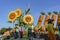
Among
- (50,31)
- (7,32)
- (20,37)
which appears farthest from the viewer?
(7,32)

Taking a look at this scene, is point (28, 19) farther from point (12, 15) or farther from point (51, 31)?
point (51, 31)

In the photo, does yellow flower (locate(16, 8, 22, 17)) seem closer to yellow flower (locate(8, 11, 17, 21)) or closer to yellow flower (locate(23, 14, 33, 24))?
yellow flower (locate(8, 11, 17, 21))

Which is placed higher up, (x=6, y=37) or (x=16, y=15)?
(x=16, y=15)

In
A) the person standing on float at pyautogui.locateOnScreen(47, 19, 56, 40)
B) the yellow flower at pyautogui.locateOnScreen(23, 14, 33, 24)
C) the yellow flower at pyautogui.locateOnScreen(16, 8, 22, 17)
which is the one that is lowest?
the person standing on float at pyautogui.locateOnScreen(47, 19, 56, 40)

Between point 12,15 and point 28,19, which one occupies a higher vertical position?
point 12,15

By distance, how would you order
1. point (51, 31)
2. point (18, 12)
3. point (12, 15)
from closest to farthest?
point (51, 31)
point (12, 15)
point (18, 12)

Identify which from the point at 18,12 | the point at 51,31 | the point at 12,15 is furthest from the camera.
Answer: the point at 18,12

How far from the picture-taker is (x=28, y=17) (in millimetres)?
7488

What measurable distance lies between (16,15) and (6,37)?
79cm

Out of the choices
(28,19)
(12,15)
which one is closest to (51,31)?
(28,19)

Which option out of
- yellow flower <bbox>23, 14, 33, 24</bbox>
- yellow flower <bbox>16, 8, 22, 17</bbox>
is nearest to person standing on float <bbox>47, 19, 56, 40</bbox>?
yellow flower <bbox>23, 14, 33, 24</bbox>

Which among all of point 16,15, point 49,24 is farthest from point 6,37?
point 49,24

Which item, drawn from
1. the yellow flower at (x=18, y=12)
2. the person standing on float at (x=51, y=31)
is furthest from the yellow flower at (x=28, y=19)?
A: the person standing on float at (x=51, y=31)

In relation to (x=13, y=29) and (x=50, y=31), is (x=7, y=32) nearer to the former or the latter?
(x=13, y=29)
